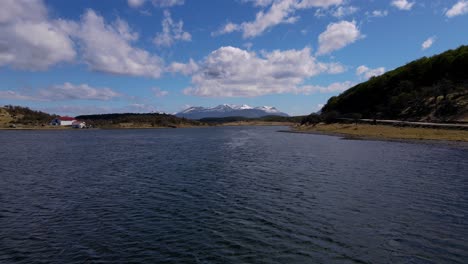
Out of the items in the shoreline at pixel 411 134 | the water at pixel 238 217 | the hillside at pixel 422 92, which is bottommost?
the water at pixel 238 217

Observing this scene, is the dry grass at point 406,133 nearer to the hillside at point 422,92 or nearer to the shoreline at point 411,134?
the shoreline at point 411,134

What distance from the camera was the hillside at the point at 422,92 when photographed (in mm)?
116250

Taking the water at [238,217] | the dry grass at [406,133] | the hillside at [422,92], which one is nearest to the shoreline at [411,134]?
the dry grass at [406,133]

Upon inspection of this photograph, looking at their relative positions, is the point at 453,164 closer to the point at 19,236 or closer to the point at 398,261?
the point at 398,261

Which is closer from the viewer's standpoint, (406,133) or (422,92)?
(406,133)

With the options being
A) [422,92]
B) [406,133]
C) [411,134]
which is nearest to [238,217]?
[411,134]

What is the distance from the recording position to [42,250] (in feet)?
Answer: 56.6

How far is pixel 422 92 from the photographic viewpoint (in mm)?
133000

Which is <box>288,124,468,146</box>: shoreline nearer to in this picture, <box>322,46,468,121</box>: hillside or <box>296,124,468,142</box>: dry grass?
<box>296,124,468,142</box>: dry grass

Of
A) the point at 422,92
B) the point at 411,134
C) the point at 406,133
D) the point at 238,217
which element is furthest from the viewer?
the point at 422,92

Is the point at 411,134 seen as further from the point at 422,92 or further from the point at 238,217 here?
the point at 238,217

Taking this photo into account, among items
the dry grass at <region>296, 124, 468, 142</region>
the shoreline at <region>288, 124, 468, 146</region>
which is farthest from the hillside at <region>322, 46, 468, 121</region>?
the shoreline at <region>288, 124, 468, 146</region>

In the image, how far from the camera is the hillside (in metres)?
116

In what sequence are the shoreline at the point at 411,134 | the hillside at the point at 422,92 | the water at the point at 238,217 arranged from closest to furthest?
the water at the point at 238,217, the shoreline at the point at 411,134, the hillside at the point at 422,92
